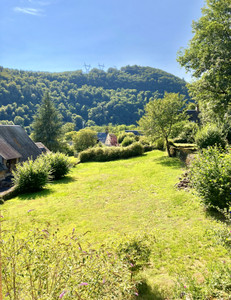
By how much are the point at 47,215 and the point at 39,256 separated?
6017 mm

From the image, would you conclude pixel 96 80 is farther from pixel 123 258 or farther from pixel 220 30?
pixel 123 258

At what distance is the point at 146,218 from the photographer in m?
7.24

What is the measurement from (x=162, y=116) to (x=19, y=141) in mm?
16136

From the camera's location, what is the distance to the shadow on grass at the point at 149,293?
352 cm

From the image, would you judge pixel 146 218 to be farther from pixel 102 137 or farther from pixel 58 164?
pixel 102 137

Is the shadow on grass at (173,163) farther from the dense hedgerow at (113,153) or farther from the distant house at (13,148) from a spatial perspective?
the distant house at (13,148)

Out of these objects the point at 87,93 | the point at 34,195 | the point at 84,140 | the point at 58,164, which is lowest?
the point at 34,195

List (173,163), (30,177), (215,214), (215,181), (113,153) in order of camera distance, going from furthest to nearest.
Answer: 1. (113,153)
2. (173,163)
3. (30,177)
4. (215,214)
5. (215,181)

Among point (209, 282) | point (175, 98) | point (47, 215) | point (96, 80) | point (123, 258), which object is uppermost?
point (96, 80)

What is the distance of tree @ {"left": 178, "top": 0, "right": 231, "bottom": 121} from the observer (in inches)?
583

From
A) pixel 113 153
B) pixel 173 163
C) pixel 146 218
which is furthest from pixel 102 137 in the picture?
pixel 146 218

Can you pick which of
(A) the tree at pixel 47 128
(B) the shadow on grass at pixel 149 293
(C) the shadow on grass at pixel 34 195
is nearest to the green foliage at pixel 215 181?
(B) the shadow on grass at pixel 149 293

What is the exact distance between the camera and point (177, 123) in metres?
20.3

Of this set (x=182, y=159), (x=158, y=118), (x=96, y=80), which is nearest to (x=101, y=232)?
(x=182, y=159)
